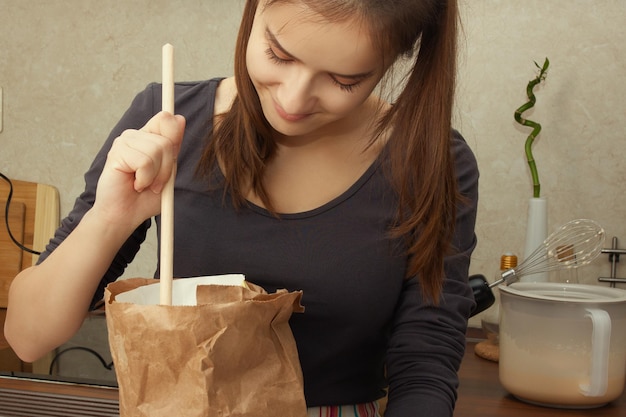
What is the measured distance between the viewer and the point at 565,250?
1277 mm

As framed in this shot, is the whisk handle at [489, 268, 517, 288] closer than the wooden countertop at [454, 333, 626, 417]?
No

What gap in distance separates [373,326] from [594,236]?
2.21 feet

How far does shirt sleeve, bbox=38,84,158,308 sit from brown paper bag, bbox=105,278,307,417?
193mm

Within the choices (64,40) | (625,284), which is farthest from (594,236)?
(64,40)

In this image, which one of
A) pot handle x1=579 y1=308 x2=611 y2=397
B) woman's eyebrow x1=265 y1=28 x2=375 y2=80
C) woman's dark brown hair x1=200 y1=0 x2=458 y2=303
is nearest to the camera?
woman's eyebrow x1=265 y1=28 x2=375 y2=80

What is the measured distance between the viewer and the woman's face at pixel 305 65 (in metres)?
0.62

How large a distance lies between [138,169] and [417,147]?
0.31m

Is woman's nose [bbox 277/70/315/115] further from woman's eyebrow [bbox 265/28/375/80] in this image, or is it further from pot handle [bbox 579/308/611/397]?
pot handle [bbox 579/308/611/397]

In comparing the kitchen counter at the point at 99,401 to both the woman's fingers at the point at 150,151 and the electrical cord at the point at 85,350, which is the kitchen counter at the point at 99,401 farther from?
the woman's fingers at the point at 150,151

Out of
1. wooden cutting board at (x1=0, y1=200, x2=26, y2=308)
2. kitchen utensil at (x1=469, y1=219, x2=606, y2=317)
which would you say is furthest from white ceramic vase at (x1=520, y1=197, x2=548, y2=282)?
wooden cutting board at (x1=0, y1=200, x2=26, y2=308)

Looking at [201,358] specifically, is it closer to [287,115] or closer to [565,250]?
[287,115]

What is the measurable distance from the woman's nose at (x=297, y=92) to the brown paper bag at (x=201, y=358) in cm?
17

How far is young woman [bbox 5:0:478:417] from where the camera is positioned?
0.69 metres

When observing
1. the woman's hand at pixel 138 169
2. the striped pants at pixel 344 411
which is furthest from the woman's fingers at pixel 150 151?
the striped pants at pixel 344 411
